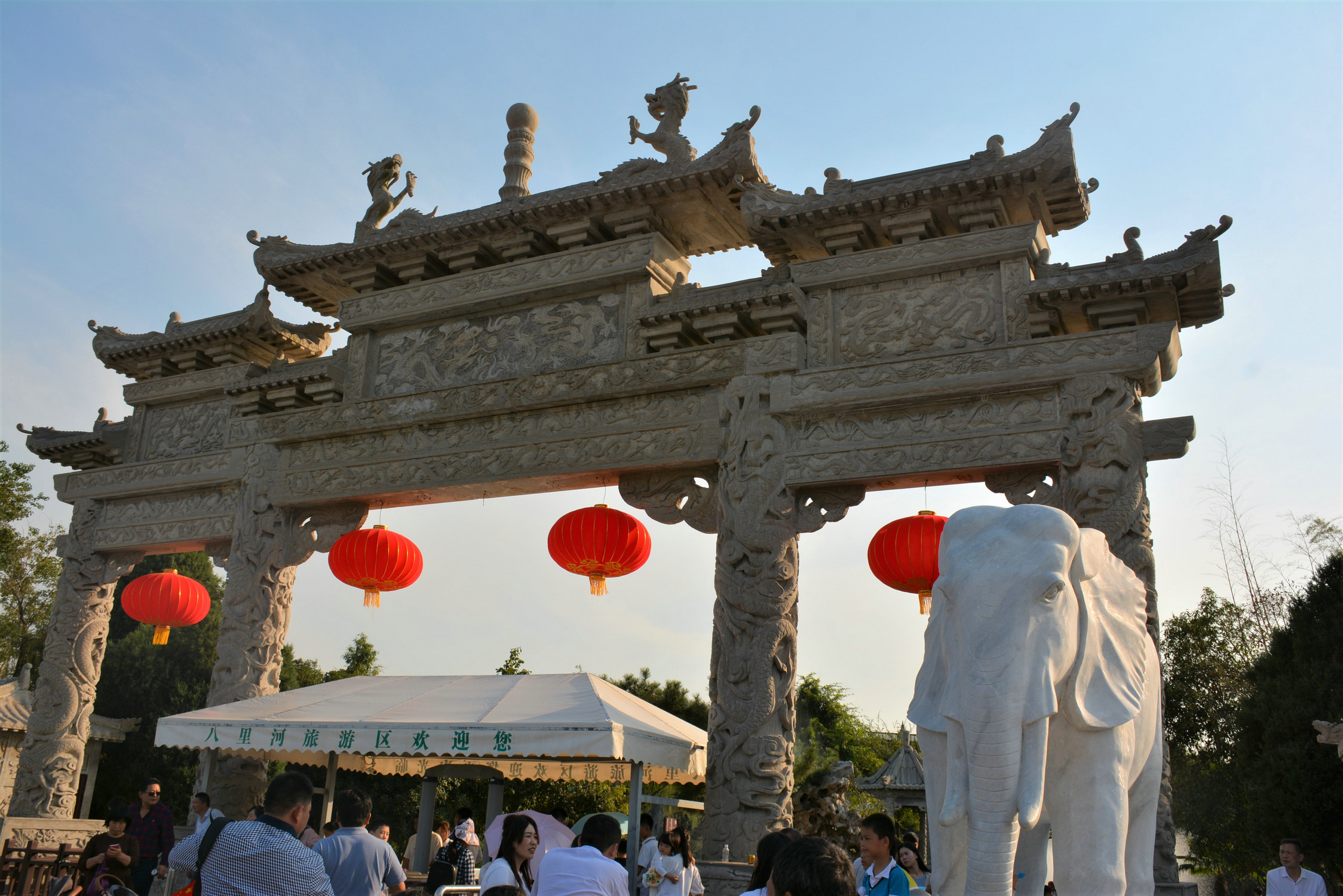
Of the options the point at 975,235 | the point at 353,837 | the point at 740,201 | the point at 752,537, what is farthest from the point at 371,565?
the point at 975,235

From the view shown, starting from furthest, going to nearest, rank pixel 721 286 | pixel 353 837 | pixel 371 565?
pixel 371 565
pixel 721 286
pixel 353 837

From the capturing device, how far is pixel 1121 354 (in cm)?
585

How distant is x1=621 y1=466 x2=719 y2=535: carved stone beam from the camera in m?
6.84

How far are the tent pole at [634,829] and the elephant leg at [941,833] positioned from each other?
9.80 feet

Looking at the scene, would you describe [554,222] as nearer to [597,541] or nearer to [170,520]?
[597,541]

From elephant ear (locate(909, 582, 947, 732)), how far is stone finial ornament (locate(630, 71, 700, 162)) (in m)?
5.24

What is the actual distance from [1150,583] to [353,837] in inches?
166

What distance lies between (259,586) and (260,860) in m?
6.18

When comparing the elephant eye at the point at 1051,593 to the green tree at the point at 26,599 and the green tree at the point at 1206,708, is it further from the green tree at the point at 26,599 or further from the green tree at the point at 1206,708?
the green tree at the point at 26,599

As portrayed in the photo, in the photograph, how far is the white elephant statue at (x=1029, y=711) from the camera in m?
2.68

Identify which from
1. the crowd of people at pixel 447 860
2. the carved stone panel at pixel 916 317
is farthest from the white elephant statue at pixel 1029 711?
the carved stone panel at pixel 916 317

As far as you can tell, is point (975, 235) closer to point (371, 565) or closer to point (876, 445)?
point (876, 445)

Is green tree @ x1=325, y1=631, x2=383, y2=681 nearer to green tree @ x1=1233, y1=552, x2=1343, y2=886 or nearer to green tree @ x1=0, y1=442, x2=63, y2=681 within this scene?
green tree @ x1=0, y1=442, x2=63, y2=681

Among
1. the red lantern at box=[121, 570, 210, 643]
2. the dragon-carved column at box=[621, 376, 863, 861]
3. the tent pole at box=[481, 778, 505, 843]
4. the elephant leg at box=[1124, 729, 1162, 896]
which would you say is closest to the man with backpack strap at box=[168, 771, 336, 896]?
the elephant leg at box=[1124, 729, 1162, 896]
